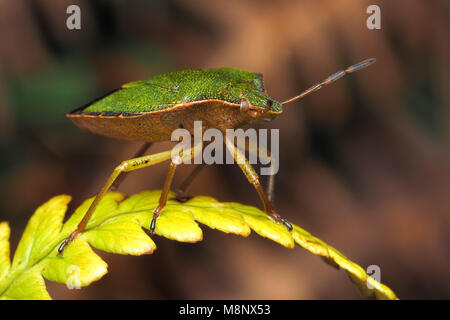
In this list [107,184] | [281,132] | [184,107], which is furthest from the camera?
[281,132]

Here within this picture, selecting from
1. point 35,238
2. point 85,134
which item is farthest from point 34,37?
point 35,238

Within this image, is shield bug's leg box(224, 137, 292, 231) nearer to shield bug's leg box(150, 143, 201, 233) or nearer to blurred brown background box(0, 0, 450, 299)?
shield bug's leg box(150, 143, 201, 233)

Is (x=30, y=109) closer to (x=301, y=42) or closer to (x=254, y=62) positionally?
(x=254, y=62)

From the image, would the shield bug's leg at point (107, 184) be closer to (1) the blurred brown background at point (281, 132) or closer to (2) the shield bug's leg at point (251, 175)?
(2) the shield bug's leg at point (251, 175)

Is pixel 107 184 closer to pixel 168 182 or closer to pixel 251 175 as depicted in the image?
pixel 168 182

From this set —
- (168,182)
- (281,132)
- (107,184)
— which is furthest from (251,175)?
(281,132)

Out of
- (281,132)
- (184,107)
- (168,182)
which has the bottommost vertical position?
(281,132)
